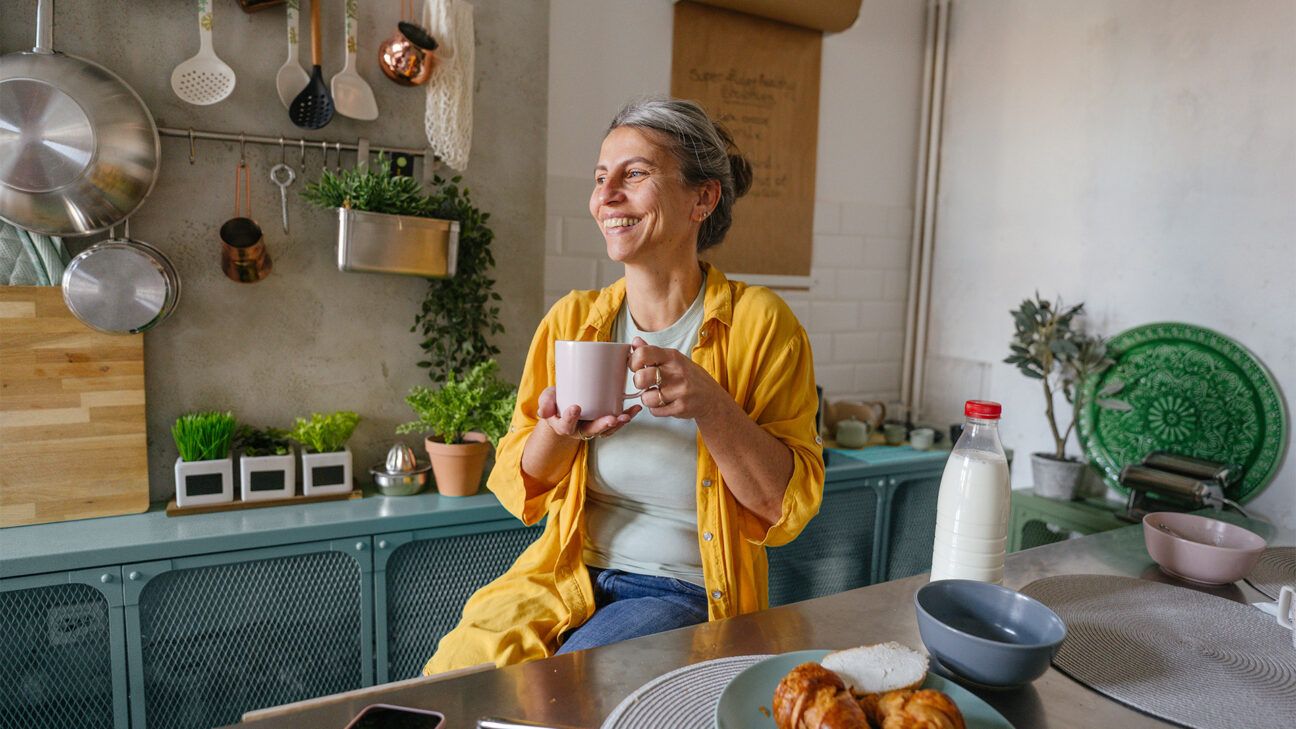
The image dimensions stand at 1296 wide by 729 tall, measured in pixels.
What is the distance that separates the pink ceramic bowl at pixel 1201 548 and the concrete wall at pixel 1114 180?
4.20ft

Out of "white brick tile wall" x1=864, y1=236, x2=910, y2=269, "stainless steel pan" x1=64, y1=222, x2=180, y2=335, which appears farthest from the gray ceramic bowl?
"white brick tile wall" x1=864, y1=236, x2=910, y2=269

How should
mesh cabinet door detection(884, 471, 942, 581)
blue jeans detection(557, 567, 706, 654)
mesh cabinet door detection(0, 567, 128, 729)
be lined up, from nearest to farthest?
blue jeans detection(557, 567, 706, 654) → mesh cabinet door detection(0, 567, 128, 729) → mesh cabinet door detection(884, 471, 942, 581)

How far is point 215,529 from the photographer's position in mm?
1805

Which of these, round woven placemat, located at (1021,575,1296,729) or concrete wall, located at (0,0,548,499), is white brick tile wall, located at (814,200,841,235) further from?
round woven placemat, located at (1021,575,1296,729)

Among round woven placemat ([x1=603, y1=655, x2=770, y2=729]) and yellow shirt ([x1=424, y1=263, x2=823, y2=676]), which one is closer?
round woven placemat ([x1=603, y1=655, x2=770, y2=729])

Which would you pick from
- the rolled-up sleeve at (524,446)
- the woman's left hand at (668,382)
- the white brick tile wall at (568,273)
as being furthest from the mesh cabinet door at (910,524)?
the woman's left hand at (668,382)

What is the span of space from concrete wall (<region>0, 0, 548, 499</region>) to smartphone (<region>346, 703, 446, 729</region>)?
5.21 ft

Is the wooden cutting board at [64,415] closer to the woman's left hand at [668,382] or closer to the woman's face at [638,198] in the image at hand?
the woman's face at [638,198]

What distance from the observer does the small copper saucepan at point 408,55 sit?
6.98 feet

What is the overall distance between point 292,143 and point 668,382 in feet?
4.75

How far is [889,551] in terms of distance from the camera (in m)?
2.77

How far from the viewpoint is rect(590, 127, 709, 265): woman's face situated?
1473 mm

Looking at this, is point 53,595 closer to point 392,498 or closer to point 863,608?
point 392,498

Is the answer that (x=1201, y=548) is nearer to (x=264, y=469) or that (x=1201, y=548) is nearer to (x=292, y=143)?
(x=264, y=469)
